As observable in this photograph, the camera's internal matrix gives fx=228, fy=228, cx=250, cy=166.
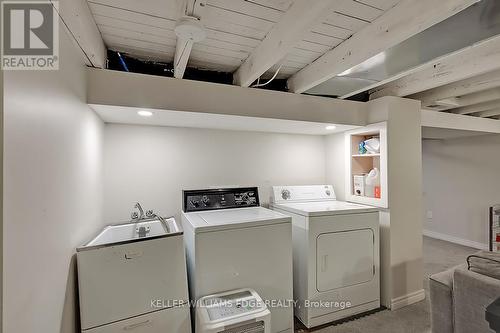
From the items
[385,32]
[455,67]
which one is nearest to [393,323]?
[455,67]

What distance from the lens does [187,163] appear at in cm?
238

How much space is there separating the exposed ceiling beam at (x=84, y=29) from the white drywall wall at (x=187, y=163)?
802 mm

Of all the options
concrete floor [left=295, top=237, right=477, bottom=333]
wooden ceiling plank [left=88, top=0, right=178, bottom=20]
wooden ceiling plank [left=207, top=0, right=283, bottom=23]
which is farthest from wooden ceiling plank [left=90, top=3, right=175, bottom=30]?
concrete floor [left=295, top=237, right=477, bottom=333]

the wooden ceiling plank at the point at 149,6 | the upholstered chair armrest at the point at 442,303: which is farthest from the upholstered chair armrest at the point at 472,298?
the wooden ceiling plank at the point at 149,6

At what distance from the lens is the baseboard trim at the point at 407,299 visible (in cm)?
226

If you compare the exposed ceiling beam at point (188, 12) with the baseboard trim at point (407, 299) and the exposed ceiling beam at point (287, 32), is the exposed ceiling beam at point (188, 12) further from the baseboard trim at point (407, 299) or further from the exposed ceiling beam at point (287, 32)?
the baseboard trim at point (407, 299)

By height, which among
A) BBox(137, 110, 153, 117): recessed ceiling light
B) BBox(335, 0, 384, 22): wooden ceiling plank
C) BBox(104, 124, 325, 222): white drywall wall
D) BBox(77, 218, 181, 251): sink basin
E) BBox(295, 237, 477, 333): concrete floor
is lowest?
BBox(295, 237, 477, 333): concrete floor

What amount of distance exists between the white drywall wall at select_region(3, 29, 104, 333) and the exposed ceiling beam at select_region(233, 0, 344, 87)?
1.09 metres

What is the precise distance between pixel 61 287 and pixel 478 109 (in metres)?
4.55

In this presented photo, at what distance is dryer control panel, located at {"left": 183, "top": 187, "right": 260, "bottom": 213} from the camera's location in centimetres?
219

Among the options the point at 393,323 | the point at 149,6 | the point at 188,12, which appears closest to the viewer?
the point at 188,12

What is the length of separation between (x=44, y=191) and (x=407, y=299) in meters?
3.09

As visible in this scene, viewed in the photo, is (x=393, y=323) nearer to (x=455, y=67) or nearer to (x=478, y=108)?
(x=455, y=67)

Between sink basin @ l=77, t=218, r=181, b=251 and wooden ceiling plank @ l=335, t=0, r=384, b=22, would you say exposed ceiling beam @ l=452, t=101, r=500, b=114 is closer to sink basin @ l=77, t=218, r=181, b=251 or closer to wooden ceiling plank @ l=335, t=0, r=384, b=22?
wooden ceiling plank @ l=335, t=0, r=384, b=22
